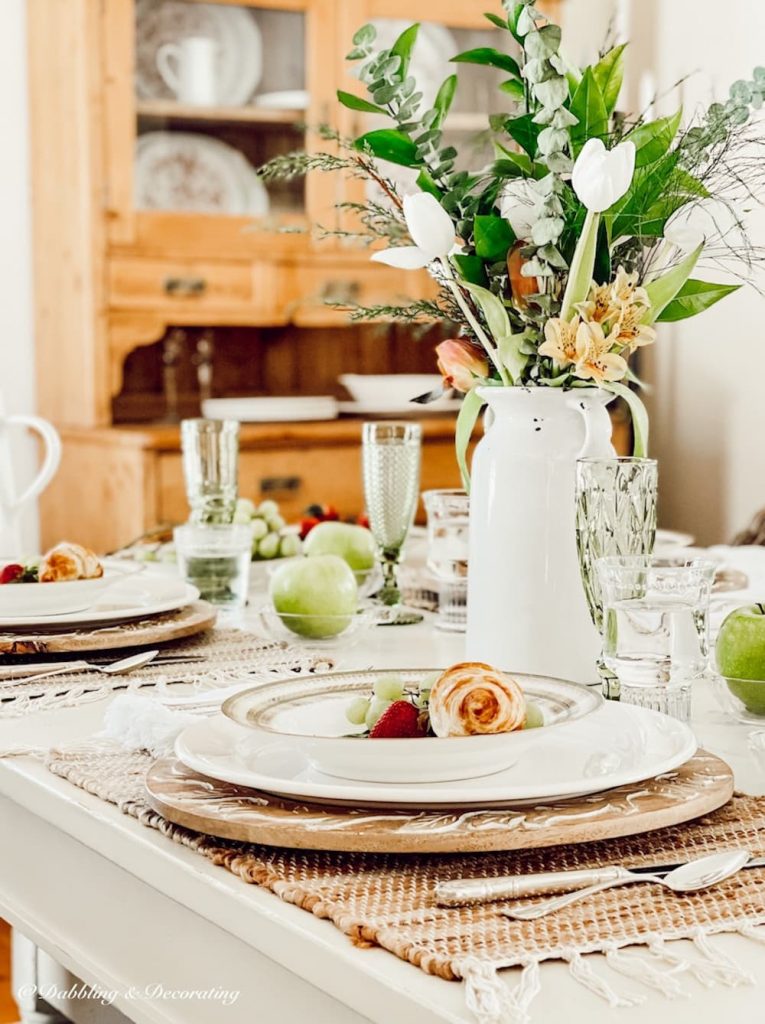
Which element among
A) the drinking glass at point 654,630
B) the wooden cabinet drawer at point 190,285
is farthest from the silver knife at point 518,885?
the wooden cabinet drawer at point 190,285

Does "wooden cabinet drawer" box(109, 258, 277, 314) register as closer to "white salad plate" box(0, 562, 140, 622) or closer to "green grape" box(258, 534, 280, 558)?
"green grape" box(258, 534, 280, 558)

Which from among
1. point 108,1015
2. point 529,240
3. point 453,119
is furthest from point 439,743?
point 453,119

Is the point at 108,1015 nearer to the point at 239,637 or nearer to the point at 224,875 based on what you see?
the point at 239,637

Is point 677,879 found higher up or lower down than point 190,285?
lower down

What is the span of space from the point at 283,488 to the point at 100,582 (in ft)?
6.08

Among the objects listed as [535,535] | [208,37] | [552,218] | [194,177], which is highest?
[208,37]

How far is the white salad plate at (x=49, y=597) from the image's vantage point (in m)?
1.30

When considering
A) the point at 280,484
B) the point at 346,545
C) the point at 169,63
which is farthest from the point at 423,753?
the point at 169,63

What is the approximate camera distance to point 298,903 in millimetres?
667

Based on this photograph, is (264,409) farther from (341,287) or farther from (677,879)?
(677,879)

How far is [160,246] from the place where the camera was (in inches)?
126

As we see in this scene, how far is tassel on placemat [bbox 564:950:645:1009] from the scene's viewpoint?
56cm

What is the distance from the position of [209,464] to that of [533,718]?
3.11 feet

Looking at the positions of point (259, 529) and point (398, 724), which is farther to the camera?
point (259, 529)
